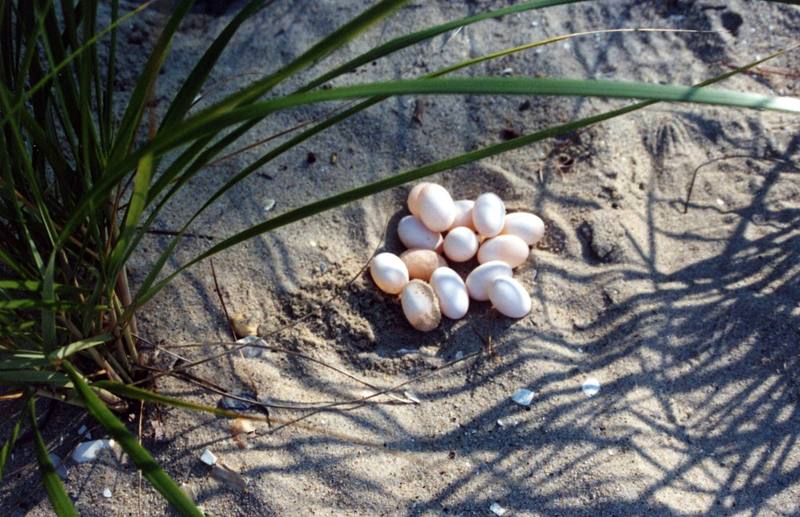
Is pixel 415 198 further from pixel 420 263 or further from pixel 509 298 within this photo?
pixel 509 298

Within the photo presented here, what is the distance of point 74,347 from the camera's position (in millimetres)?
1188

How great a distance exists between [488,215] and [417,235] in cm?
17

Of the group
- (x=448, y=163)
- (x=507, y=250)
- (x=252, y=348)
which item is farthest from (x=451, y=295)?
(x=448, y=163)

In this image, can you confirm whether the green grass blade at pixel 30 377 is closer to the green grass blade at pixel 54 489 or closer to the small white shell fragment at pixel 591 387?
the green grass blade at pixel 54 489

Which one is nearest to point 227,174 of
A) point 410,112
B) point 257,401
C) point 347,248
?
point 347,248

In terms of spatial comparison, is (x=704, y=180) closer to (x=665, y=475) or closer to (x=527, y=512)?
(x=665, y=475)

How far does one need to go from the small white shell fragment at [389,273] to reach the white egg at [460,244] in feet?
0.44

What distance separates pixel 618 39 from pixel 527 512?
145 cm

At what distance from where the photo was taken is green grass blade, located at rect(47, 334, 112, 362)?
1.16 meters

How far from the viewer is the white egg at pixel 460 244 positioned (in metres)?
1.83

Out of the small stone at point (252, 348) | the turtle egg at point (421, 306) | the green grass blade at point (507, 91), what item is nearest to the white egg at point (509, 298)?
the turtle egg at point (421, 306)

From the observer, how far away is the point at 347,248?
1.88 metres

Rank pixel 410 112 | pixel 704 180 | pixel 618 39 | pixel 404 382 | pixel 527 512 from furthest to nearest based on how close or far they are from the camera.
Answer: pixel 618 39, pixel 410 112, pixel 704 180, pixel 404 382, pixel 527 512

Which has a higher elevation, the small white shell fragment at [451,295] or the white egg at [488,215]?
the white egg at [488,215]
